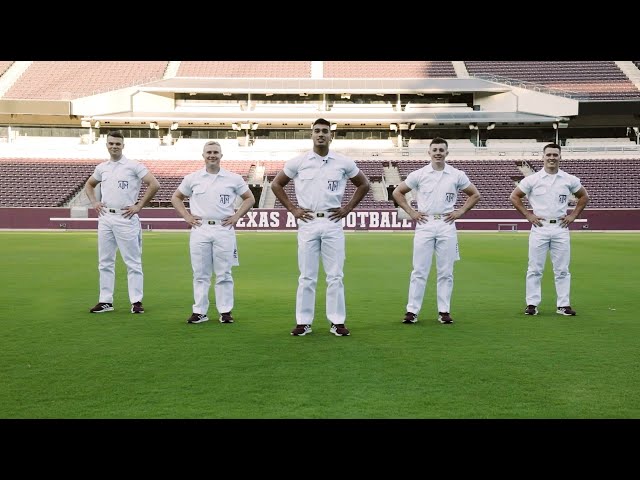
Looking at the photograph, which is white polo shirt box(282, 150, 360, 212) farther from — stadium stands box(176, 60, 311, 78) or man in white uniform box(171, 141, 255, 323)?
stadium stands box(176, 60, 311, 78)

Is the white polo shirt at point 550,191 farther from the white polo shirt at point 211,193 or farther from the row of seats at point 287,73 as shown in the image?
the row of seats at point 287,73

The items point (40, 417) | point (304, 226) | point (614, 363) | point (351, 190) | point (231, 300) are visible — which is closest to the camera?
point (40, 417)

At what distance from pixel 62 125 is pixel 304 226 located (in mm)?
58530

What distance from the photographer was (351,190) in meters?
48.2

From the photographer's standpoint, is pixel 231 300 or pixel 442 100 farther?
pixel 442 100

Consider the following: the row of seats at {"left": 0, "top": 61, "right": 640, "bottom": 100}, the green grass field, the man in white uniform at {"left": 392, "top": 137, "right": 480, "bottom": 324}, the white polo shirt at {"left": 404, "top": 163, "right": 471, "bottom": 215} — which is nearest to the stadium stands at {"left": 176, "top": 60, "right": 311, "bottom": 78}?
the row of seats at {"left": 0, "top": 61, "right": 640, "bottom": 100}

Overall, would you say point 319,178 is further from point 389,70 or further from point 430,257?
point 389,70

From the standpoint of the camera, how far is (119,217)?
953 centimetres

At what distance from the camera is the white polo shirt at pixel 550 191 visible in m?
9.69

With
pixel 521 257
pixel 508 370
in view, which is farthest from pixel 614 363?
pixel 521 257

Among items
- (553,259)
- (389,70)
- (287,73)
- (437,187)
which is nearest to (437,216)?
(437,187)

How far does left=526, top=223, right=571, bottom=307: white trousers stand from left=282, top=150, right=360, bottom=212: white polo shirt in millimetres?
3413

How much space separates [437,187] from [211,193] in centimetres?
294

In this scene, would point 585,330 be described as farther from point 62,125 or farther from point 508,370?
point 62,125
